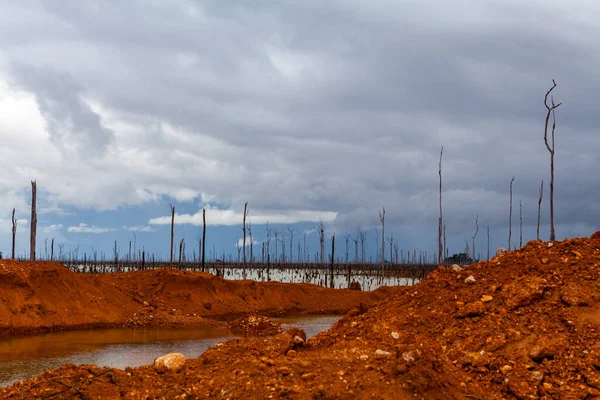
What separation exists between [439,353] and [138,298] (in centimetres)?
2216

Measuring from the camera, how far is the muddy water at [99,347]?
14.4m

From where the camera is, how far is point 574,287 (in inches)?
400

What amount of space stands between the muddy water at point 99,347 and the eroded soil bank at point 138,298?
1536mm

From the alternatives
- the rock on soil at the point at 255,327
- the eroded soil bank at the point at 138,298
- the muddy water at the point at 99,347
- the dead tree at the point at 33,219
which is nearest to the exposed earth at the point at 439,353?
the muddy water at the point at 99,347

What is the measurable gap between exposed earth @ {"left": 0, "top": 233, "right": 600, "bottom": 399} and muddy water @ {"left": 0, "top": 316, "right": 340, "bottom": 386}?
21.3ft

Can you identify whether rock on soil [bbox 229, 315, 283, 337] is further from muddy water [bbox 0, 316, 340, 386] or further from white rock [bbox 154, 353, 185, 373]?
white rock [bbox 154, 353, 185, 373]

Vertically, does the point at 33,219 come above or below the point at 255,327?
above

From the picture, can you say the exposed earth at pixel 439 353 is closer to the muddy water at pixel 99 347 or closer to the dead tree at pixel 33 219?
the muddy water at pixel 99 347

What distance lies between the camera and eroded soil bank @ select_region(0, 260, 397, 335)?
22797 millimetres

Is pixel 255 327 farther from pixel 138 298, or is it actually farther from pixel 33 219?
pixel 33 219

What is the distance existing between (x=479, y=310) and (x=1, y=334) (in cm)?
1840

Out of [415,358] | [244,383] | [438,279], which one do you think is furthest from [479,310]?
[244,383]

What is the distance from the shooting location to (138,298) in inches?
1080

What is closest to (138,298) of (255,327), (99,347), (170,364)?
(255,327)
